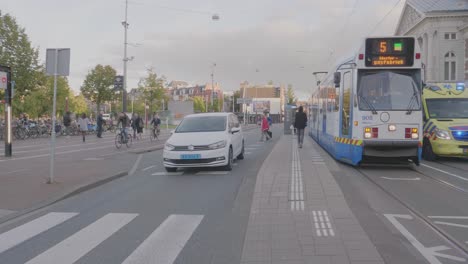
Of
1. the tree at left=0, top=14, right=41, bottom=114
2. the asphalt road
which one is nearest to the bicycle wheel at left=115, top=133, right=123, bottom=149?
the asphalt road

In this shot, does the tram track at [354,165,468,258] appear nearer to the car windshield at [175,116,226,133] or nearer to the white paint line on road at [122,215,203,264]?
the white paint line on road at [122,215,203,264]

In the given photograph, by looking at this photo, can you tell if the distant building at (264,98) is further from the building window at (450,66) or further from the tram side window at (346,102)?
the tram side window at (346,102)

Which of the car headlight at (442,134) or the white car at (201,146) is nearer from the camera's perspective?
the white car at (201,146)

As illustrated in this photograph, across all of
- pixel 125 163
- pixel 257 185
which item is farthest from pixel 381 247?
pixel 125 163

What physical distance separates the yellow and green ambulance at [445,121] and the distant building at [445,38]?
41365 mm

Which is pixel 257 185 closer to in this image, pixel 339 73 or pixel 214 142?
pixel 214 142

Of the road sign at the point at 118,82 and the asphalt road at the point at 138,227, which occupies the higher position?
the road sign at the point at 118,82

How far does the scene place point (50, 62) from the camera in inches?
400

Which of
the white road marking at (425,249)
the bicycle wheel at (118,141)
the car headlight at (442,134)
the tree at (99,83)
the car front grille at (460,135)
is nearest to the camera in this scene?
the white road marking at (425,249)

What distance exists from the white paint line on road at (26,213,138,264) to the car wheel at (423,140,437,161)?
1152 cm

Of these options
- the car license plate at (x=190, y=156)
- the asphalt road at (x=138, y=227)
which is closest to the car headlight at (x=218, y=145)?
the car license plate at (x=190, y=156)

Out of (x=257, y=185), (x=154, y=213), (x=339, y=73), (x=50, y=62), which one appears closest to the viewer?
(x=154, y=213)

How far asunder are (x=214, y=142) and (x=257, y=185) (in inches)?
115

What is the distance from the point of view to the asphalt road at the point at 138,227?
5.16m
